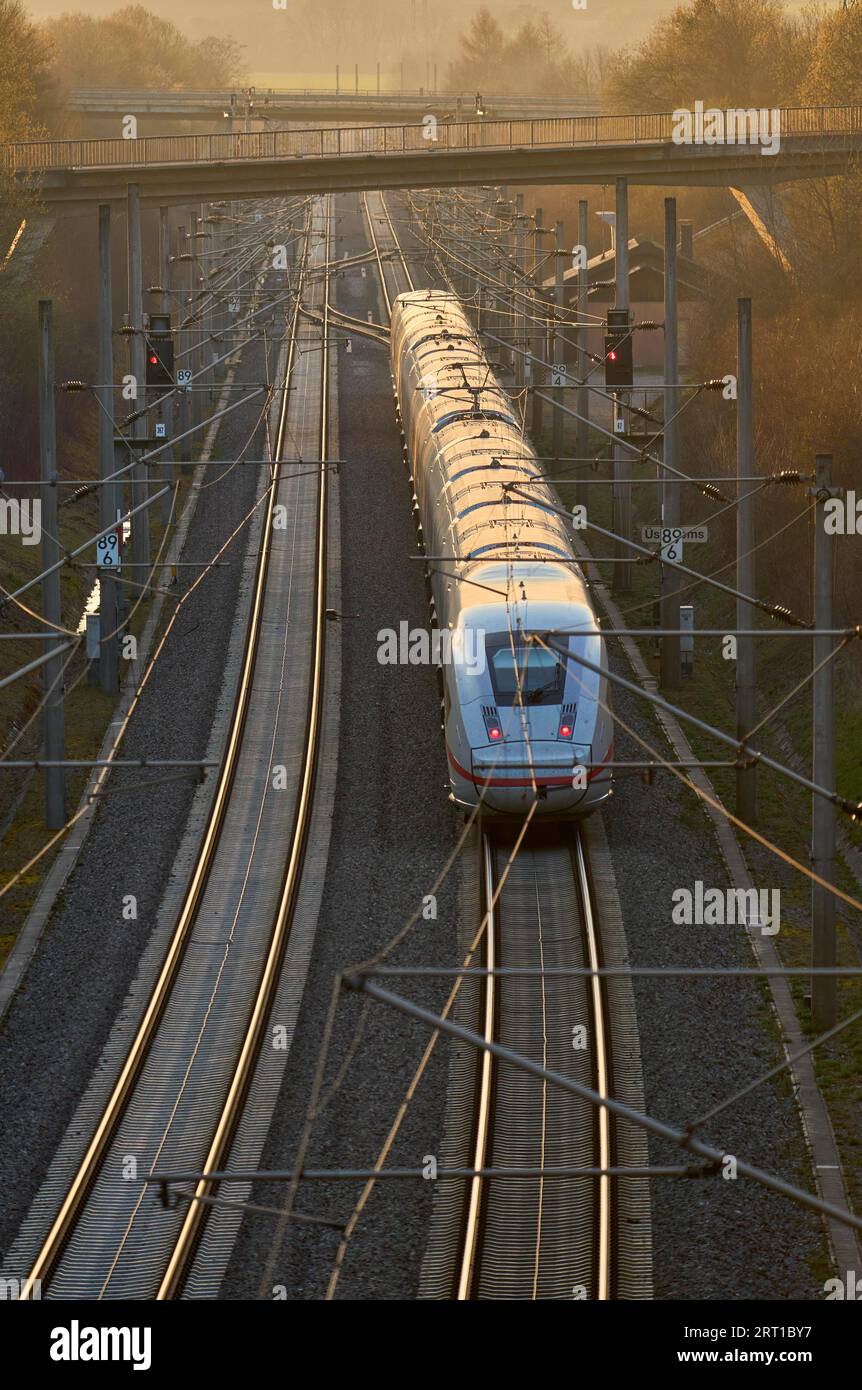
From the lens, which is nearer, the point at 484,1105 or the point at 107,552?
the point at 484,1105

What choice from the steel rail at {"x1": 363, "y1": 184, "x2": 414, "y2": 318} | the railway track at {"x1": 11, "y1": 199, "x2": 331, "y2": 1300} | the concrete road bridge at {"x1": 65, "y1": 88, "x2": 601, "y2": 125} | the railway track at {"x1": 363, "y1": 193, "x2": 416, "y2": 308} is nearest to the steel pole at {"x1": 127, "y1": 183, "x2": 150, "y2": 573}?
the railway track at {"x1": 11, "y1": 199, "x2": 331, "y2": 1300}

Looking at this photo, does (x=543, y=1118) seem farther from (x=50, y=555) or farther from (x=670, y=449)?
(x=670, y=449)

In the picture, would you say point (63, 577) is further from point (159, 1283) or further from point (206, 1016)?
point (159, 1283)

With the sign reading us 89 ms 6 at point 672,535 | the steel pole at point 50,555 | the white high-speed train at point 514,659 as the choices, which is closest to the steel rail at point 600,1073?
the white high-speed train at point 514,659

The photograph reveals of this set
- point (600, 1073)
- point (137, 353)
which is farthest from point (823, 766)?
point (137, 353)

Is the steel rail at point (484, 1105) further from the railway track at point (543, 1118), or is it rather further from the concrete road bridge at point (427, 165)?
the concrete road bridge at point (427, 165)
